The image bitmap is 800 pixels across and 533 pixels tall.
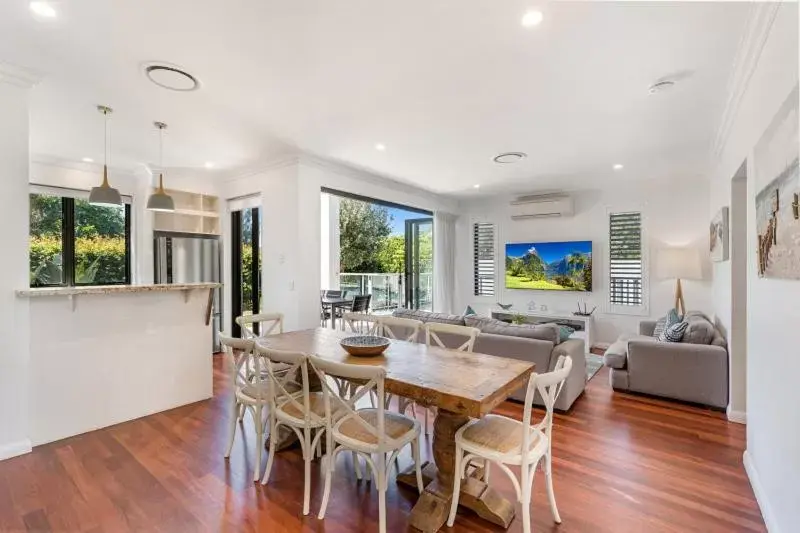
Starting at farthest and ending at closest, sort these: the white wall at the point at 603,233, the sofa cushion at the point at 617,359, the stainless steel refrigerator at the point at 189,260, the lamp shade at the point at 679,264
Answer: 1. the white wall at the point at 603,233
2. the stainless steel refrigerator at the point at 189,260
3. the lamp shade at the point at 679,264
4. the sofa cushion at the point at 617,359

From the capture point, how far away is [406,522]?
2012 millimetres

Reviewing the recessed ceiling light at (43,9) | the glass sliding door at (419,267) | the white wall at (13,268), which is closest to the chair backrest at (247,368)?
the white wall at (13,268)

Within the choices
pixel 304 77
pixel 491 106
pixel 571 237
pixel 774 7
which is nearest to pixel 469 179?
pixel 571 237

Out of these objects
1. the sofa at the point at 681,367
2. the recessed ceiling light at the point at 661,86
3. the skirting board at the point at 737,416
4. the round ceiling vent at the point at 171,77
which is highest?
the round ceiling vent at the point at 171,77

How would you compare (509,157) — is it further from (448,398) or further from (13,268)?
(13,268)

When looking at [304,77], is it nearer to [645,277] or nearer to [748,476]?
[748,476]

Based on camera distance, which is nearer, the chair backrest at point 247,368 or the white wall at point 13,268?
the chair backrest at point 247,368

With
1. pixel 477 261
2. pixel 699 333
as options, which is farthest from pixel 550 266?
pixel 699 333

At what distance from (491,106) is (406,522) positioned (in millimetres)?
2986

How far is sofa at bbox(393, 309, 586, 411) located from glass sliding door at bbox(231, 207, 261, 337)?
312 cm

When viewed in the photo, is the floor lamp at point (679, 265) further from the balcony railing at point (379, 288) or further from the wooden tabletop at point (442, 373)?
the balcony railing at point (379, 288)

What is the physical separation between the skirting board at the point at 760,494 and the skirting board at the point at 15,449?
4.60 m

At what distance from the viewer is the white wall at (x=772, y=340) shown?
5.37 feet

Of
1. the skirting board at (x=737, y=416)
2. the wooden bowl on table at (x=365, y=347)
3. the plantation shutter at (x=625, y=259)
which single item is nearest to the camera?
the wooden bowl on table at (x=365, y=347)
